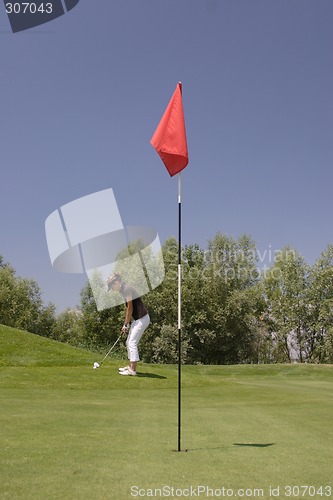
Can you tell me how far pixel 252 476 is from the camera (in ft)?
14.2

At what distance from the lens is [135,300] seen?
13516mm

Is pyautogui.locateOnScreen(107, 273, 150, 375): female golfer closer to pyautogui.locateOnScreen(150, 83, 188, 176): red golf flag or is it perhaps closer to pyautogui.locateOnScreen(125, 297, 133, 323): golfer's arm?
pyautogui.locateOnScreen(125, 297, 133, 323): golfer's arm

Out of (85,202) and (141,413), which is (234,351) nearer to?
(85,202)

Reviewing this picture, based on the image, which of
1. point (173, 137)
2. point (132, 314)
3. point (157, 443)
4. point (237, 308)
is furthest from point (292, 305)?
point (157, 443)

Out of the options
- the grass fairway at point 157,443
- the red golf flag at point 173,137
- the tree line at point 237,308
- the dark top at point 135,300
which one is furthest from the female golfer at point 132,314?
the tree line at point 237,308

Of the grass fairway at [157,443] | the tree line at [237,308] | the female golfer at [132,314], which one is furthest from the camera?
the tree line at [237,308]

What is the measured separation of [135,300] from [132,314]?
0.45 m

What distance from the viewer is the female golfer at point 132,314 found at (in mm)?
13178

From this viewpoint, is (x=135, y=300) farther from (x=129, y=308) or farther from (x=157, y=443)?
(x=157, y=443)

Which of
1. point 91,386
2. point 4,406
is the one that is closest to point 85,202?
point 91,386

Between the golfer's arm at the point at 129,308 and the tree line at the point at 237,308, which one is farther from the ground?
the tree line at the point at 237,308

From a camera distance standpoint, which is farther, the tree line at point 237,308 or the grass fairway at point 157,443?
the tree line at point 237,308

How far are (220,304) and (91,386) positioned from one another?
153 feet

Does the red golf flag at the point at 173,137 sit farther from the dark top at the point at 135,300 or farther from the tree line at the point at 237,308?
the tree line at the point at 237,308
